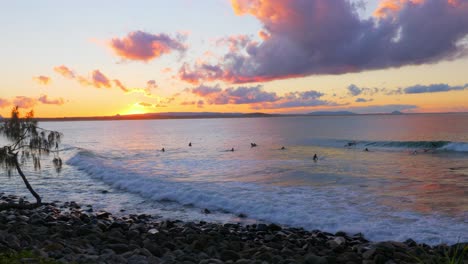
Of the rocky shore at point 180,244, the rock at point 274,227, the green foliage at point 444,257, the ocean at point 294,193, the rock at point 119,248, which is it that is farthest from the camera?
the ocean at point 294,193

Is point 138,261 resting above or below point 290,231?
above

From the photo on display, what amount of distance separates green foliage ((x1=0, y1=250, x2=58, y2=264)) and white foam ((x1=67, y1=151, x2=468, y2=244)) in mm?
10454

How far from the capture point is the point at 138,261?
373 inches

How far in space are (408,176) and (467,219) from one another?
13064mm

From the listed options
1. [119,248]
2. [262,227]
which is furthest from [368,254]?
[119,248]

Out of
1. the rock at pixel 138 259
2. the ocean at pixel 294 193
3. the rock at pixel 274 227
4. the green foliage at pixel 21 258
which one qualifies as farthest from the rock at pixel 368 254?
the green foliage at pixel 21 258

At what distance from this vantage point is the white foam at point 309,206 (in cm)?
1482

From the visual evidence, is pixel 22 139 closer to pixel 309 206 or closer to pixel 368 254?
pixel 309 206

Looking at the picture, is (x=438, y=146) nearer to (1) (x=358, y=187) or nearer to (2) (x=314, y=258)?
(1) (x=358, y=187)

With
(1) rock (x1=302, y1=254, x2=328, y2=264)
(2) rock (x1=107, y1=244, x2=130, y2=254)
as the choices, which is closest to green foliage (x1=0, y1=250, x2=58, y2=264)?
(2) rock (x1=107, y1=244, x2=130, y2=254)

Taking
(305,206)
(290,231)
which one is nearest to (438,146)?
(305,206)

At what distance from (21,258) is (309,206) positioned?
13665 millimetres

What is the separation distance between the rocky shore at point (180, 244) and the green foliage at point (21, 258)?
0.02 meters

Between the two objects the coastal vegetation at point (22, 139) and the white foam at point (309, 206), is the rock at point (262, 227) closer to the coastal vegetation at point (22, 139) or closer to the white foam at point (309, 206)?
the white foam at point (309, 206)
